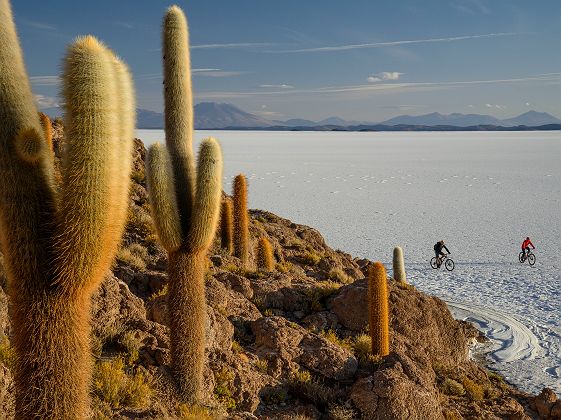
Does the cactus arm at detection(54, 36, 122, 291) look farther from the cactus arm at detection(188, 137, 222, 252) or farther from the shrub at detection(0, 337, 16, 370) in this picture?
the cactus arm at detection(188, 137, 222, 252)

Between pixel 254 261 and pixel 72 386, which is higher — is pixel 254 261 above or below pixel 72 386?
below

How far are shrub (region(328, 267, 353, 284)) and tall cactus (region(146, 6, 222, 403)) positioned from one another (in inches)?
325

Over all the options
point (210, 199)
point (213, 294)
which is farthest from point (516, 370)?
point (210, 199)

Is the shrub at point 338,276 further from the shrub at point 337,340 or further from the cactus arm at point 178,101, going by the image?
the cactus arm at point 178,101

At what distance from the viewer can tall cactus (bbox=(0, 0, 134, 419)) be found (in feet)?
13.5

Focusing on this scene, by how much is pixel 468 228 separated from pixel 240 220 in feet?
67.4

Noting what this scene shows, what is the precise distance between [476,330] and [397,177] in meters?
46.7

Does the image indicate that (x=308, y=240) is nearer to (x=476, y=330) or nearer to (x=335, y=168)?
(x=476, y=330)

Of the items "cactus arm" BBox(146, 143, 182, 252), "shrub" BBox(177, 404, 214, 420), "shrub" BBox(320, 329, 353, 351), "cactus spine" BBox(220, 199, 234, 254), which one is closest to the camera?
"shrub" BBox(177, 404, 214, 420)

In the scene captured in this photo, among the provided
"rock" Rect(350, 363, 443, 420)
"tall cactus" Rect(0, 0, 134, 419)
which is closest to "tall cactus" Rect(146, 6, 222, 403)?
"rock" Rect(350, 363, 443, 420)

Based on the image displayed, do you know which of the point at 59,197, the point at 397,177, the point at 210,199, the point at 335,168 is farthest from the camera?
the point at 335,168

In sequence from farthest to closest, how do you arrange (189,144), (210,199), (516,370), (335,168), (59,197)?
(335,168), (516,370), (189,144), (210,199), (59,197)

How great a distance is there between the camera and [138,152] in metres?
18.5

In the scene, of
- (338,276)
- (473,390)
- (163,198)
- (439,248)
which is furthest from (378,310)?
(439,248)
